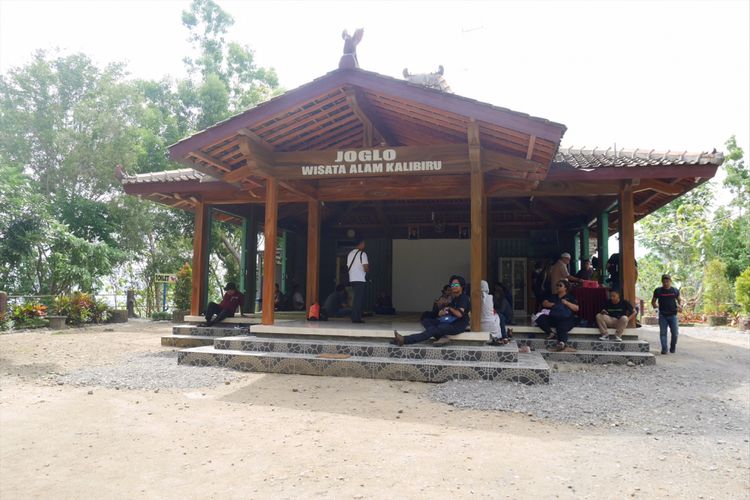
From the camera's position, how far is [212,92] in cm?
2153

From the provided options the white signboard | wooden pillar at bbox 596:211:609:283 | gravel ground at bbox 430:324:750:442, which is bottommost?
gravel ground at bbox 430:324:750:442

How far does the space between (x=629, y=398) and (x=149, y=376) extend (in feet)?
18.6

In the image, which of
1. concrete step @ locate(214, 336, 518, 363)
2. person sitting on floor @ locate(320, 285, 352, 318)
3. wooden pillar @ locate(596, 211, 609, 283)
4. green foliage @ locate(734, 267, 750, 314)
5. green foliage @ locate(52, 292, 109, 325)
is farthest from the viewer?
green foliage @ locate(734, 267, 750, 314)

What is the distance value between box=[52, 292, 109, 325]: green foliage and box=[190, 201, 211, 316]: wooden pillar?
7.11 metres

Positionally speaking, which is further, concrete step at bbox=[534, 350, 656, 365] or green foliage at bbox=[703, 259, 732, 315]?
green foliage at bbox=[703, 259, 732, 315]

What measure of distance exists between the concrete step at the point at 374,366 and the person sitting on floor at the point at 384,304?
6.83 m

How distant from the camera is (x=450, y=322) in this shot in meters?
6.80

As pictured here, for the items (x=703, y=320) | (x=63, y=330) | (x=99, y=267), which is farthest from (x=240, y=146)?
(x=703, y=320)

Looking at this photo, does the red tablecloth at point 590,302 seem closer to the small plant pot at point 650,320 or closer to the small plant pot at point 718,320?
the small plant pot at point 650,320

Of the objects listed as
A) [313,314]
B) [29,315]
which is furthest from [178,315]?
[313,314]

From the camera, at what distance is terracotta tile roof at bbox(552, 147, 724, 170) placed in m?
8.12

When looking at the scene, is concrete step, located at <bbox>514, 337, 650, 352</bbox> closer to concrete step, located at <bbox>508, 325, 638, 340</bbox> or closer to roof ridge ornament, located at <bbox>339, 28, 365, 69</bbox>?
concrete step, located at <bbox>508, 325, 638, 340</bbox>

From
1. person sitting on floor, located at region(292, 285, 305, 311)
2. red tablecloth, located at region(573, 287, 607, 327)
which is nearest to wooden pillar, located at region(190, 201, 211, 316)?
person sitting on floor, located at region(292, 285, 305, 311)

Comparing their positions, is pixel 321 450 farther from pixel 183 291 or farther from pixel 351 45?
pixel 183 291
